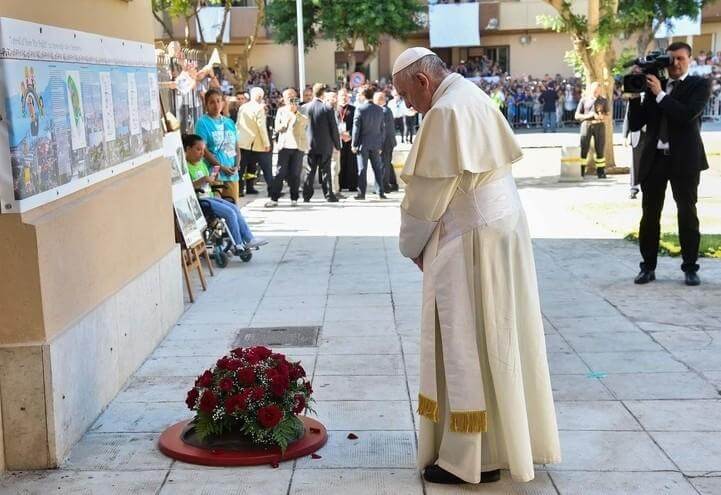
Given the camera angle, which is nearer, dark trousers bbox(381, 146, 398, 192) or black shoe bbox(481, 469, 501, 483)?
black shoe bbox(481, 469, 501, 483)

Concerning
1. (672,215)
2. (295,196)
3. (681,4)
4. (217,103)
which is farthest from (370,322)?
(681,4)

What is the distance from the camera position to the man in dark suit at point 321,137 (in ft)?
53.1

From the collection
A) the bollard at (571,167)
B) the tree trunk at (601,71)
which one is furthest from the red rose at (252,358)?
the tree trunk at (601,71)

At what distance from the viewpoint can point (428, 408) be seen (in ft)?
14.9

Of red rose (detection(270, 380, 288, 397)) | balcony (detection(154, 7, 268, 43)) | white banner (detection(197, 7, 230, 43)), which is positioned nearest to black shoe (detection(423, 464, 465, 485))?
red rose (detection(270, 380, 288, 397))

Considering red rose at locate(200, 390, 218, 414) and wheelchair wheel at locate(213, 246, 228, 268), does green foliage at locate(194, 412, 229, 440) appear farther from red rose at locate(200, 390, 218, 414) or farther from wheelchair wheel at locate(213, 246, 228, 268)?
wheelchair wheel at locate(213, 246, 228, 268)

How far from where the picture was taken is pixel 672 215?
1346cm

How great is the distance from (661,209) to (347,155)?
31.7ft

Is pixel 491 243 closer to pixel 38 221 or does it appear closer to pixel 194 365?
pixel 38 221

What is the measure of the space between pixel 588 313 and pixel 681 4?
79.0 feet

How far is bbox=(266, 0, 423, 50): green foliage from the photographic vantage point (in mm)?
39781

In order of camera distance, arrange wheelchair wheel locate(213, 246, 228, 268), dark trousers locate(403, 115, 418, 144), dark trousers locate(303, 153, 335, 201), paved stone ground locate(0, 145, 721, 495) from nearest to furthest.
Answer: paved stone ground locate(0, 145, 721, 495), wheelchair wheel locate(213, 246, 228, 268), dark trousers locate(303, 153, 335, 201), dark trousers locate(403, 115, 418, 144)

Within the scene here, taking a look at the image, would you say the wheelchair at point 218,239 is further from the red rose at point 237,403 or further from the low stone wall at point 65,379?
the red rose at point 237,403

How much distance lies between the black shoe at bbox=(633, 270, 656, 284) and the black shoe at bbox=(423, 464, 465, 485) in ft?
16.6
